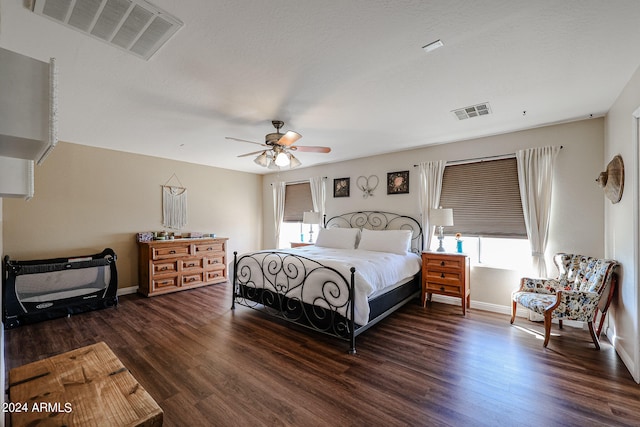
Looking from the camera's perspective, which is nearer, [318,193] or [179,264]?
[179,264]

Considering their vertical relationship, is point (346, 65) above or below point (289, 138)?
above

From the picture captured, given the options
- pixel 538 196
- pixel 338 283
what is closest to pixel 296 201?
pixel 338 283

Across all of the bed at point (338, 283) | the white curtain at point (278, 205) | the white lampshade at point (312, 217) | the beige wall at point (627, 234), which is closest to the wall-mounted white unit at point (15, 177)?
the bed at point (338, 283)

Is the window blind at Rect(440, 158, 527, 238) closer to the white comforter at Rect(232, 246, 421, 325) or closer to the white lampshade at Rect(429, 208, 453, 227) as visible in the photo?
the white lampshade at Rect(429, 208, 453, 227)

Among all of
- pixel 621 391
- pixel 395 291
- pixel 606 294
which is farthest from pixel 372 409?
pixel 606 294

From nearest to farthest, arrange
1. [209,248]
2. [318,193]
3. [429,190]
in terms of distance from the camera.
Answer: [429,190], [209,248], [318,193]

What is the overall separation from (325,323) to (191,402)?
1540mm

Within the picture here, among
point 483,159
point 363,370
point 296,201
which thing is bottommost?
point 363,370

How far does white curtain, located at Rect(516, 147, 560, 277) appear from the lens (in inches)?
139

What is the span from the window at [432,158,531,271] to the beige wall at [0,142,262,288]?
5063mm

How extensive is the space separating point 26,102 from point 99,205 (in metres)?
5.21

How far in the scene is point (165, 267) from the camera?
479 cm

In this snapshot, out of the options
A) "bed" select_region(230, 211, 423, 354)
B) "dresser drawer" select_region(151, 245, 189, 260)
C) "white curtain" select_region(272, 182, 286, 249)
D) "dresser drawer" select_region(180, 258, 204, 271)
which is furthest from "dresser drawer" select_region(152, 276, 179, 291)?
"white curtain" select_region(272, 182, 286, 249)

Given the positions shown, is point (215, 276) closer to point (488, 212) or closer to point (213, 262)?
point (213, 262)
